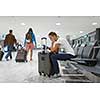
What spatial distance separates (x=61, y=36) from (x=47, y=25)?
315mm

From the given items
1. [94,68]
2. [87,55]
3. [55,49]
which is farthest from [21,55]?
[94,68]

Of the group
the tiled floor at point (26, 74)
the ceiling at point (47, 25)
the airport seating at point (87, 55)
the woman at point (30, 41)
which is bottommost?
the tiled floor at point (26, 74)

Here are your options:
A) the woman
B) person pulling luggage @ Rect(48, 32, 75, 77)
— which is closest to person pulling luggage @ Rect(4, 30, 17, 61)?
the woman

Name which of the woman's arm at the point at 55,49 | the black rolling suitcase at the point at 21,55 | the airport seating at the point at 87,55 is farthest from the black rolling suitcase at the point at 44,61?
the airport seating at the point at 87,55

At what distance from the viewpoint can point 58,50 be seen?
415cm

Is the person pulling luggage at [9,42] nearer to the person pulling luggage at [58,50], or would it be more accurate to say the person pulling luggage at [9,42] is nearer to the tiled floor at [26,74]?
the tiled floor at [26,74]

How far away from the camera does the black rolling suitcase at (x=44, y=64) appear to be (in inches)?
161

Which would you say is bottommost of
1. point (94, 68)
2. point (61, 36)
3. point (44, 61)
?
point (94, 68)

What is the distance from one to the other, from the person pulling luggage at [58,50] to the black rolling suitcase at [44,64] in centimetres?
9

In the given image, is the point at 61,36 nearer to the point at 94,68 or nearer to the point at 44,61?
the point at 44,61

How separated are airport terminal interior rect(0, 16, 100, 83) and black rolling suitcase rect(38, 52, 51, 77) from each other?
27 mm

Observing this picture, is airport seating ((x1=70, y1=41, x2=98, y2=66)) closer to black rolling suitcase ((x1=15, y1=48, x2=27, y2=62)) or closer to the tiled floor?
the tiled floor

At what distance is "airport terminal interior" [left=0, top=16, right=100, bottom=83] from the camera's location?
4.02 meters

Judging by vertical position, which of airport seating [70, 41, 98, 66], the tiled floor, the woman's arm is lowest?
the tiled floor
